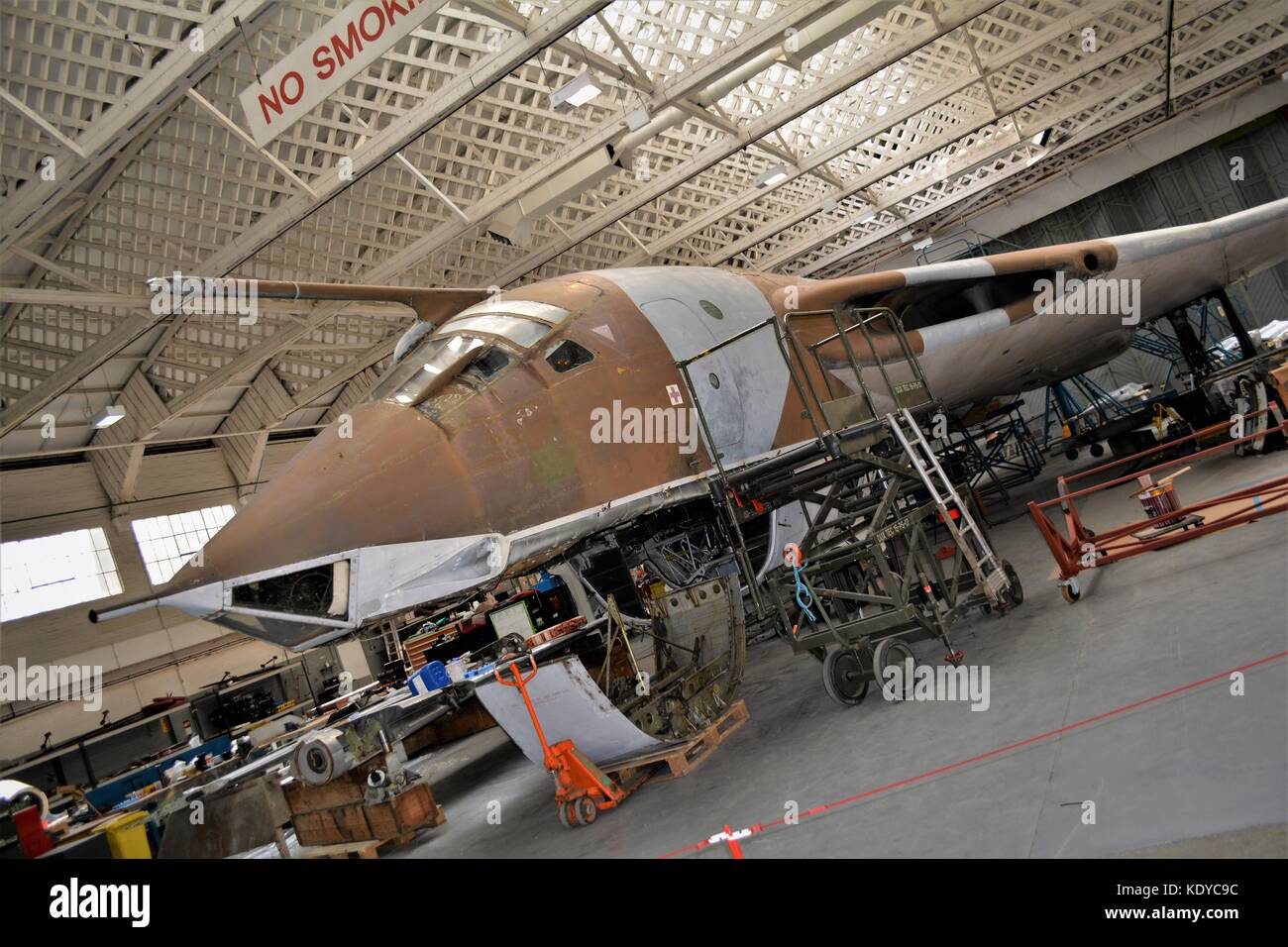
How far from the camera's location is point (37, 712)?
802 inches

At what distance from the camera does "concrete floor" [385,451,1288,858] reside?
11.4 feet

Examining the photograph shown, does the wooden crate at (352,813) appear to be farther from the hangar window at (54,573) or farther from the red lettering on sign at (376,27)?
the hangar window at (54,573)

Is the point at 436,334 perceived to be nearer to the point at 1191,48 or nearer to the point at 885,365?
the point at 885,365

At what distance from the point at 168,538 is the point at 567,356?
2163cm

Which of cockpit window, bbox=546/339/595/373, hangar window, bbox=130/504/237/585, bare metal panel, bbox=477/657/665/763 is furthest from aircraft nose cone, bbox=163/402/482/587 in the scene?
hangar window, bbox=130/504/237/585

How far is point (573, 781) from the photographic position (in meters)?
6.39

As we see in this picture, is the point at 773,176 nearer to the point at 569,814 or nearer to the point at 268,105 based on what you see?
the point at 268,105

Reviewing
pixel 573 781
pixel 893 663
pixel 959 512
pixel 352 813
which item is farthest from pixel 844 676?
pixel 352 813

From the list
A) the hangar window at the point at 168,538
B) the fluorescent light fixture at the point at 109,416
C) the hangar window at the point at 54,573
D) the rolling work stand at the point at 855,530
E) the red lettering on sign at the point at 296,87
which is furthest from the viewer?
the hangar window at the point at 168,538

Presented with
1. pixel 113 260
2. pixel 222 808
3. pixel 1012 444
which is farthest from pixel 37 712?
pixel 1012 444

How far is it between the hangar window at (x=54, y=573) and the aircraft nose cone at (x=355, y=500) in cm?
1935

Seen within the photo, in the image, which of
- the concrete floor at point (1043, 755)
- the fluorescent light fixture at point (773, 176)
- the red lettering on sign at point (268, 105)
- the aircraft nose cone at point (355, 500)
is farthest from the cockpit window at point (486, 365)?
the fluorescent light fixture at point (773, 176)

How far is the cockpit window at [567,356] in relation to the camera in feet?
21.9

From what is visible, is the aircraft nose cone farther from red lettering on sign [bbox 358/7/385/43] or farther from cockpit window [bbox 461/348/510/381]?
red lettering on sign [bbox 358/7/385/43]
